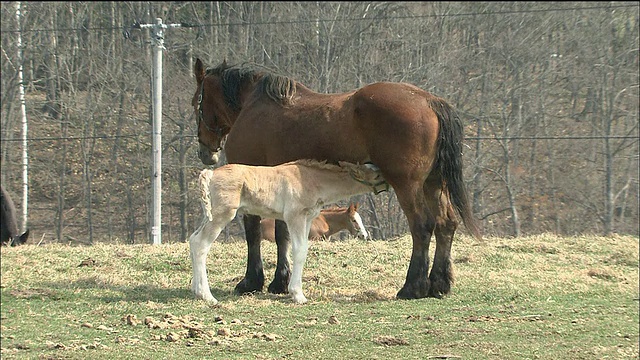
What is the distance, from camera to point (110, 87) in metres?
31.8

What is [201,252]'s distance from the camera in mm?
9227

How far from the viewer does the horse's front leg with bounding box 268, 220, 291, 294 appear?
1009 centimetres

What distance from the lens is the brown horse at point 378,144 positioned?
9141 mm

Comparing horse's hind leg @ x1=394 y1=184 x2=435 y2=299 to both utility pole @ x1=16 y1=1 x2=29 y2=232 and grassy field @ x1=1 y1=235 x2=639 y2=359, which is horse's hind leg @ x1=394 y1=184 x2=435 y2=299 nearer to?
grassy field @ x1=1 y1=235 x2=639 y2=359

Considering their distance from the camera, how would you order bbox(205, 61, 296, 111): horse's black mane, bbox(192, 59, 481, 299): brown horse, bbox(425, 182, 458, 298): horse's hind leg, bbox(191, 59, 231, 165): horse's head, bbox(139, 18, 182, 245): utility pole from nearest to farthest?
bbox(192, 59, 481, 299): brown horse, bbox(425, 182, 458, 298): horse's hind leg, bbox(205, 61, 296, 111): horse's black mane, bbox(191, 59, 231, 165): horse's head, bbox(139, 18, 182, 245): utility pole

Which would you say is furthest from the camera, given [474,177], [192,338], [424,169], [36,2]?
[36,2]

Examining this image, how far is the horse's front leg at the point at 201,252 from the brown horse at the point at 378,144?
87 centimetres

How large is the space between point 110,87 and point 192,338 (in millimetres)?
25724

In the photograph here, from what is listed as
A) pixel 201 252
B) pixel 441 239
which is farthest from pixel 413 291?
pixel 201 252

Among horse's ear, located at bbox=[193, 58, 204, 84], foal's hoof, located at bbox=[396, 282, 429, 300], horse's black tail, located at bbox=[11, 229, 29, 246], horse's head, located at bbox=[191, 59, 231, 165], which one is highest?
horse's ear, located at bbox=[193, 58, 204, 84]

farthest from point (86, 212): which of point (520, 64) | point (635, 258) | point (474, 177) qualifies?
point (635, 258)

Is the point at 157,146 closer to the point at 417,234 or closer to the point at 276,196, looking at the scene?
the point at 276,196

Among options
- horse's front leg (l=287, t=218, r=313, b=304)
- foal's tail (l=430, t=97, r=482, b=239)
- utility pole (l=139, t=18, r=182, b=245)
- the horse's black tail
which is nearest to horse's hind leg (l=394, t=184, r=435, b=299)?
foal's tail (l=430, t=97, r=482, b=239)

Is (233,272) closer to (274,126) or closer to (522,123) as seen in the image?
(274,126)
